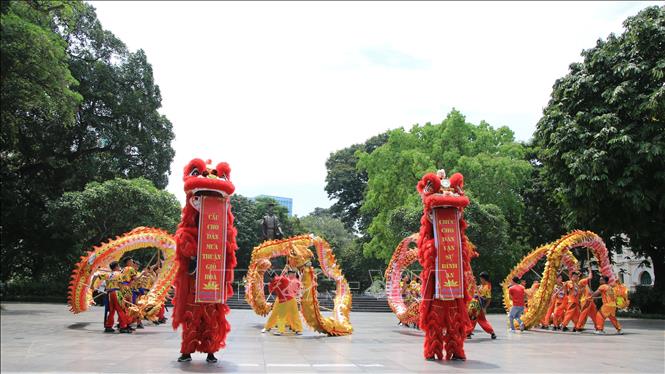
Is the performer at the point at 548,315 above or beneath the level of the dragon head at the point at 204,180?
beneath

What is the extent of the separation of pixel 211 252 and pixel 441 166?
23.2 m

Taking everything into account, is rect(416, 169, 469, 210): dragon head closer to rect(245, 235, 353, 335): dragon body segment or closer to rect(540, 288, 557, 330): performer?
rect(245, 235, 353, 335): dragon body segment

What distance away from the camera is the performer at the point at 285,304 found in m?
13.6

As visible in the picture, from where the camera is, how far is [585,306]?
15844 mm

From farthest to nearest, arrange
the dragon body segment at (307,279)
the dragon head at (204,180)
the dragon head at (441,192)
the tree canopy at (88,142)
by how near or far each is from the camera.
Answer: the tree canopy at (88,142)
the dragon body segment at (307,279)
the dragon head at (441,192)
the dragon head at (204,180)

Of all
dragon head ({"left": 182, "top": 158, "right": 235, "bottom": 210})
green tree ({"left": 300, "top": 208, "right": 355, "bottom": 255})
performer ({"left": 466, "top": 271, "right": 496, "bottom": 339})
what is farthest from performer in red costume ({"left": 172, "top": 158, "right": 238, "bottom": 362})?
green tree ({"left": 300, "top": 208, "right": 355, "bottom": 255})

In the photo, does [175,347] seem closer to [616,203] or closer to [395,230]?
[616,203]

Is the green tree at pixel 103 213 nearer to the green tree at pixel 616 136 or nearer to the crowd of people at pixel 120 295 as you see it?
the crowd of people at pixel 120 295

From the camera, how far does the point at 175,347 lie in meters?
10.6

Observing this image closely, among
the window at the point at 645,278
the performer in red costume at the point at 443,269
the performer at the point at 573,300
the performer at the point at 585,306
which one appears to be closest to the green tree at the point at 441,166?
the performer at the point at 573,300

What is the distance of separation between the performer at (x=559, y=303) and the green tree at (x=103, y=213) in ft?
54.7

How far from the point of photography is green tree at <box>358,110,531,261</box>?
1117 inches

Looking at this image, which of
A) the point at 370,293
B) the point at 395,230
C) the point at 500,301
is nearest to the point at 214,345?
the point at 395,230

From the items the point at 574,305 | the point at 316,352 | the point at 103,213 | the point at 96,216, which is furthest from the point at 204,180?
the point at 96,216
